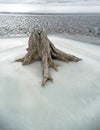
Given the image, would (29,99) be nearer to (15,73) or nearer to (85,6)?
(15,73)

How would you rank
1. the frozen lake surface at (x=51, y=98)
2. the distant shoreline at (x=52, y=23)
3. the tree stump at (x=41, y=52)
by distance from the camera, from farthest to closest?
the distant shoreline at (x=52, y=23)
the tree stump at (x=41, y=52)
the frozen lake surface at (x=51, y=98)

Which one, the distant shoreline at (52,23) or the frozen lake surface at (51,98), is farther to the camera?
the distant shoreline at (52,23)

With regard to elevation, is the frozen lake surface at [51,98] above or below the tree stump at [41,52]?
below

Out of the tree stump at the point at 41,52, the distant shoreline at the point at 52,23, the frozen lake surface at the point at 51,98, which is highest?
the tree stump at the point at 41,52

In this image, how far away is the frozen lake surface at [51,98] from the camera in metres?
9.74

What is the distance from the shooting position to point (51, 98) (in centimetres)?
1076

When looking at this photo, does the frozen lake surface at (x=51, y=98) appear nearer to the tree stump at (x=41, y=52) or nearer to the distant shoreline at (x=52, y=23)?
the tree stump at (x=41, y=52)

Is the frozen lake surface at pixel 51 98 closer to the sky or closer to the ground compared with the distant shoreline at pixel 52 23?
closer to the sky

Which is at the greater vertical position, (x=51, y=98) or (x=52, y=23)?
(x=51, y=98)

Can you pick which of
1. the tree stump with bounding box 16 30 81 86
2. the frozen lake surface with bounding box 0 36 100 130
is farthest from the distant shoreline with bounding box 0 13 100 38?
the frozen lake surface with bounding box 0 36 100 130

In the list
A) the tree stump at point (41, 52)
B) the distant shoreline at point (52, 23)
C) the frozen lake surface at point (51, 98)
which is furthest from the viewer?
the distant shoreline at point (52, 23)

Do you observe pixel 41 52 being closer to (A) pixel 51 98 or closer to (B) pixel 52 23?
(A) pixel 51 98

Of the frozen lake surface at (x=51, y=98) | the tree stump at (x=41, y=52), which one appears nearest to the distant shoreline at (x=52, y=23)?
the tree stump at (x=41, y=52)

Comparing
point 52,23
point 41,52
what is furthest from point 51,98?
point 52,23
